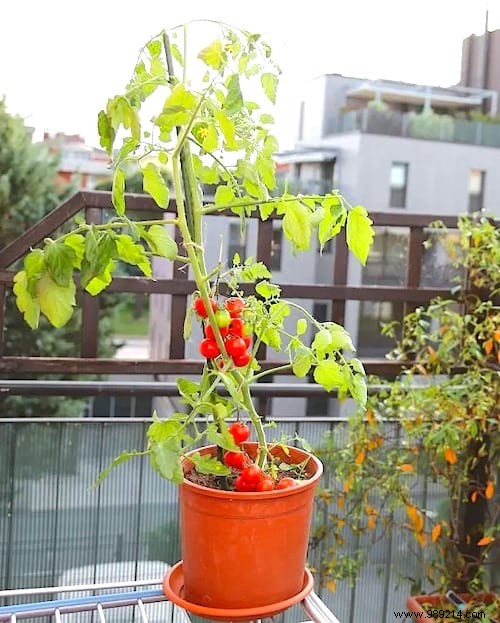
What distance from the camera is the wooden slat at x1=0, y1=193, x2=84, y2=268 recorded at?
142 cm

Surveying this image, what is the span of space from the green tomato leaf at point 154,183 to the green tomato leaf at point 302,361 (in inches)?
10.2

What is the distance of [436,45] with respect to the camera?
2.32m

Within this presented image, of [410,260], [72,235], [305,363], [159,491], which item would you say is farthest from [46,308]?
[410,260]

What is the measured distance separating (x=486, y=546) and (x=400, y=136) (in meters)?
7.89

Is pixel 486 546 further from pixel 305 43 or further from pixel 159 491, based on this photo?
pixel 305 43

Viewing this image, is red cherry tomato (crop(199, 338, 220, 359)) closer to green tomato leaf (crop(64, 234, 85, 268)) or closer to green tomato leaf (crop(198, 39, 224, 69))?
green tomato leaf (crop(64, 234, 85, 268))

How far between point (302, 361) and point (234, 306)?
111 millimetres

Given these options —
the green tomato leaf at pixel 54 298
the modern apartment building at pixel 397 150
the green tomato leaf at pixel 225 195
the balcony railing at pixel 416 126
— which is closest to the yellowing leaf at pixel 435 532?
the green tomato leaf at pixel 225 195

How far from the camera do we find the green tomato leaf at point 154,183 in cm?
91

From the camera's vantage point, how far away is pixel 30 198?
6.28 m

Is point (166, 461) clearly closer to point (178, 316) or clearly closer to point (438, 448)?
point (178, 316)

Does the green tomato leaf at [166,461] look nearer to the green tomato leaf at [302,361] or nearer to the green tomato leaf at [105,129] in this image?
the green tomato leaf at [302,361]

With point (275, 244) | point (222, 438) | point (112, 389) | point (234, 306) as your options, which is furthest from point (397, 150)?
point (222, 438)

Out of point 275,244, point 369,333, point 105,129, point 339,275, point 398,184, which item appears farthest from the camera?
point 398,184
